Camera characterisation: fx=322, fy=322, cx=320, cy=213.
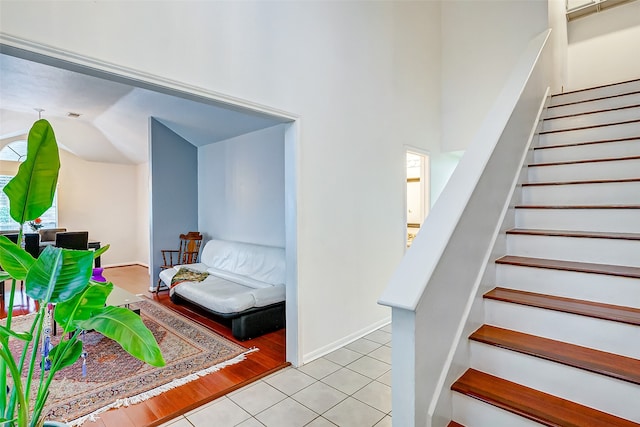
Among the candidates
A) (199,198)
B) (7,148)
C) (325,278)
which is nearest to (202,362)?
(325,278)

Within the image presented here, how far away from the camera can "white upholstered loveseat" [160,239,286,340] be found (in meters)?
3.50

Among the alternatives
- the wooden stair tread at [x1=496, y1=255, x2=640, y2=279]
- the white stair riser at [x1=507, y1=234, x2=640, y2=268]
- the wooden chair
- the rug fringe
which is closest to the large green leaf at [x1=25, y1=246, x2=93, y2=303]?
the rug fringe

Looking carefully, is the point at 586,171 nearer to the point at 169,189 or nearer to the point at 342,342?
the point at 342,342

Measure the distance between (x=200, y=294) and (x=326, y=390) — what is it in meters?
2.11

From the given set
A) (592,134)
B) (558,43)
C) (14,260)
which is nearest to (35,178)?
(14,260)

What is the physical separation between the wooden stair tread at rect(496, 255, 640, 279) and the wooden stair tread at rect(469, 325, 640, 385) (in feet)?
1.34

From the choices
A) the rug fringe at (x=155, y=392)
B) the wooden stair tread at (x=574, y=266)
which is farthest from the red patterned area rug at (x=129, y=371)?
the wooden stair tread at (x=574, y=266)

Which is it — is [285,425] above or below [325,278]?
below

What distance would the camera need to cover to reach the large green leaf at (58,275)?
1.10 meters

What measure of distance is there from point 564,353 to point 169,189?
5889mm

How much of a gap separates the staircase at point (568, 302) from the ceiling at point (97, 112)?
2.97 meters

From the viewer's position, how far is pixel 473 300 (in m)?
1.70

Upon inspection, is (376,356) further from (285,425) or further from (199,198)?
(199,198)

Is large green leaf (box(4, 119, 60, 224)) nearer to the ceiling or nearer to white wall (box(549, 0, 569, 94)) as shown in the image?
the ceiling
